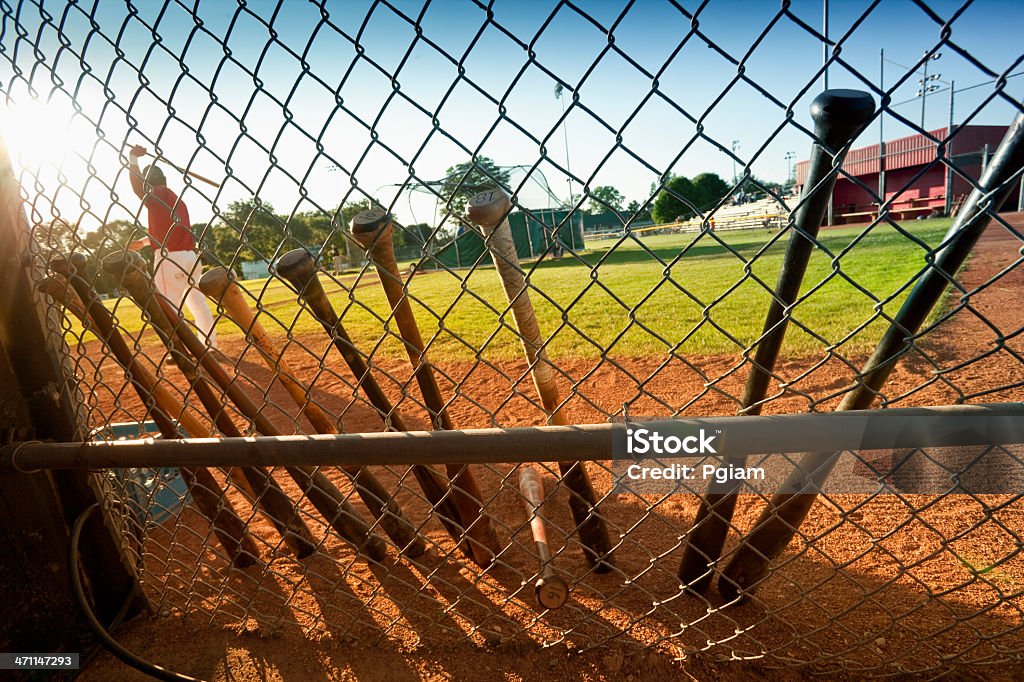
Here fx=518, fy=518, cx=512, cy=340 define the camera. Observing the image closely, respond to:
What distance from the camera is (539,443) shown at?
1329 millimetres

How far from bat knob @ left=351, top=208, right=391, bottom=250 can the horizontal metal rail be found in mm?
534

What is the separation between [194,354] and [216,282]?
1.06ft

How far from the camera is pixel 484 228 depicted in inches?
54.7

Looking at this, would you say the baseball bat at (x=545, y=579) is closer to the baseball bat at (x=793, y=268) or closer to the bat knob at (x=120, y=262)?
the baseball bat at (x=793, y=268)

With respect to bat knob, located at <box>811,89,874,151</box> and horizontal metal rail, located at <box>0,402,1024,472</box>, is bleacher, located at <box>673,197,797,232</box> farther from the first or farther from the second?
horizontal metal rail, located at <box>0,402,1024,472</box>

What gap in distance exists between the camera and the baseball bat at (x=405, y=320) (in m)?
1.44

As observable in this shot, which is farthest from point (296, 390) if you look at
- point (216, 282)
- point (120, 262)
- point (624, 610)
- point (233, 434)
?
point (624, 610)

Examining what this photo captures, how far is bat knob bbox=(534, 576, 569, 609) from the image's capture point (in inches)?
65.2

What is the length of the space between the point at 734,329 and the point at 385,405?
465 cm

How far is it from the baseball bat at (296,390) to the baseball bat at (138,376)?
1.30ft

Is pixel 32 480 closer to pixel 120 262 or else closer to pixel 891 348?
pixel 120 262

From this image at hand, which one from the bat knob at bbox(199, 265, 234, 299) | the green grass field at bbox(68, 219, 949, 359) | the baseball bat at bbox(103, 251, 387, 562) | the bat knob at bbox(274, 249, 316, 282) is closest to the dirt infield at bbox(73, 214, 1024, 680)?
the baseball bat at bbox(103, 251, 387, 562)

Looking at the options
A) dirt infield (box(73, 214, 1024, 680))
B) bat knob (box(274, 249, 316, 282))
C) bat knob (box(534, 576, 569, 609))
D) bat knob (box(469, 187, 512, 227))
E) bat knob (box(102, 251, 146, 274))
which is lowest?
dirt infield (box(73, 214, 1024, 680))

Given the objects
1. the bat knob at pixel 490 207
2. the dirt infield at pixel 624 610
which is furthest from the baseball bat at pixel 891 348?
the bat knob at pixel 490 207
